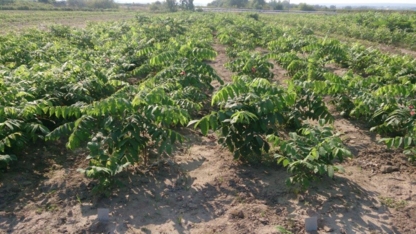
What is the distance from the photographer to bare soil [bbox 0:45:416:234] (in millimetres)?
3443

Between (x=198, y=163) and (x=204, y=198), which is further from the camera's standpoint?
(x=198, y=163)

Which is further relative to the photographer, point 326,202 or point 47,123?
point 47,123

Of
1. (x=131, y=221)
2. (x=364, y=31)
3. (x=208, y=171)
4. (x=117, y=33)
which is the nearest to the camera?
(x=131, y=221)

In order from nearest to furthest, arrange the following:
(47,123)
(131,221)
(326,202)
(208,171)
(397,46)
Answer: (131,221) < (326,202) < (208,171) < (47,123) < (397,46)

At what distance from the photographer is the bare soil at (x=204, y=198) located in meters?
3.44

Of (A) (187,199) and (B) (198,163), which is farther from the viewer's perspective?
(B) (198,163)

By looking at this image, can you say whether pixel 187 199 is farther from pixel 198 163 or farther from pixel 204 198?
pixel 198 163

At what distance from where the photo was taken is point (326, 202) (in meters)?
3.75

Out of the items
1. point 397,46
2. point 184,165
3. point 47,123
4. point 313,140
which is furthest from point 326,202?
point 397,46

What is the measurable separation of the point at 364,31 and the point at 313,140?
667 inches

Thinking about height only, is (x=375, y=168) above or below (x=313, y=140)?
below

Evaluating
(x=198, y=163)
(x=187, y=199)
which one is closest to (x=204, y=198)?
(x=187, y=199)

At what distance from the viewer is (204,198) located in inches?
153

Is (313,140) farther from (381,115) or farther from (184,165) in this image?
(381,115)
